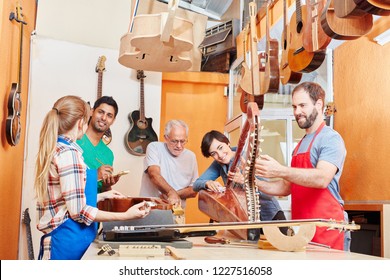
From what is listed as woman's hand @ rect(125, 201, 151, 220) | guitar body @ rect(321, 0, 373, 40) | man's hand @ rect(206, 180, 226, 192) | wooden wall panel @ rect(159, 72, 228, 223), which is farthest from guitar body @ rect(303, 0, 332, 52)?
wooden wall panel @ rect(159, 72, 228, 223)

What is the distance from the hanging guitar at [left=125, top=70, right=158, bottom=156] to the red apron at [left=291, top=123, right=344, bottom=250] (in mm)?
2338

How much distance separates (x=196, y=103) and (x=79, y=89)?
1.33 metres

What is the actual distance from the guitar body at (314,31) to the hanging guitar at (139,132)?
222cm

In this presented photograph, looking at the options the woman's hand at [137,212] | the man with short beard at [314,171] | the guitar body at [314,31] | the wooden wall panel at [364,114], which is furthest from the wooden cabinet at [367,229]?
the woman's hand at [137,212]

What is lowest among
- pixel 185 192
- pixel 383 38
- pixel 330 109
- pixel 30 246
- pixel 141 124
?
pixel 30 246

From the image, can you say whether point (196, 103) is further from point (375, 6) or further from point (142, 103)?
point (375, 6)

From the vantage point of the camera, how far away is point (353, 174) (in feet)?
12.2

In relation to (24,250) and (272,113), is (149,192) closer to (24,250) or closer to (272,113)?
(24,250)

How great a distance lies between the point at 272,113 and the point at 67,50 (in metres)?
2.02


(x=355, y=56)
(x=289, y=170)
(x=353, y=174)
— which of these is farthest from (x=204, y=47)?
(x=289, y=170)

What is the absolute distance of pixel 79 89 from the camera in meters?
4.36

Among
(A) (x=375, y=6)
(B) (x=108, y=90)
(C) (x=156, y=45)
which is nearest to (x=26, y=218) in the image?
(B) (x=108, y=90)

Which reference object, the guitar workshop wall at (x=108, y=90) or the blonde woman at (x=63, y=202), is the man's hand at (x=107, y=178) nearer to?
the guitar workshop wall at (x=108, y=90)

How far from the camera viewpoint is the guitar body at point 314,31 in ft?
7.63
